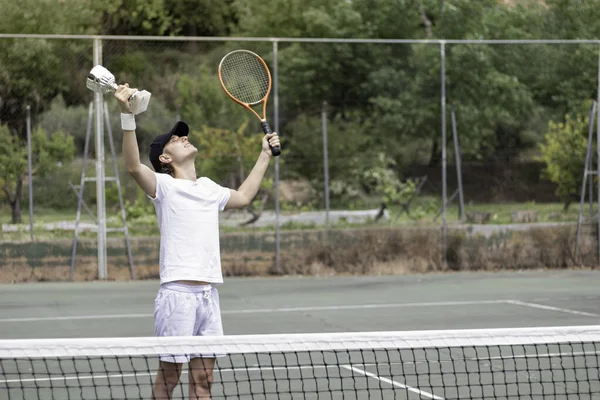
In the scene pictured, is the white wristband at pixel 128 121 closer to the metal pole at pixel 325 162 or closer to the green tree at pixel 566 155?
the metal pole at pixel 325 162

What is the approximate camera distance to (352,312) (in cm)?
1133

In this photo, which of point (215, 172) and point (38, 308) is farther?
point (215, 172)

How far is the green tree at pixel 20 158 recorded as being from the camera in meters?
14.6

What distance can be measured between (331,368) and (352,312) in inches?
139

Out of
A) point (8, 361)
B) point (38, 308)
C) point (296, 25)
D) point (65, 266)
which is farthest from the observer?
point (296, 25)

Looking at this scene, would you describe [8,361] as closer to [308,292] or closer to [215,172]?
[308,292]

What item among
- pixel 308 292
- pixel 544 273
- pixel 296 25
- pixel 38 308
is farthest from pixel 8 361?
pixel 296 25

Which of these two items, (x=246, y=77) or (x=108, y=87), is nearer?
(x=108, y=87)

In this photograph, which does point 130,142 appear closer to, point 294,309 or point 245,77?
point 245,77

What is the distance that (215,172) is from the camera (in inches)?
624

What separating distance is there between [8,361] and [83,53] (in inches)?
297

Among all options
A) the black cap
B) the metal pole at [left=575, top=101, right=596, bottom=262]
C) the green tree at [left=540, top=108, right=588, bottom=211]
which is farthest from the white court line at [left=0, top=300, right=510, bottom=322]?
the black cap

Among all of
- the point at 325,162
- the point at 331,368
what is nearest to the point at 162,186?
the point at 331,368

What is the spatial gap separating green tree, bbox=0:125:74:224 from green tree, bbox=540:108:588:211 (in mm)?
6987
